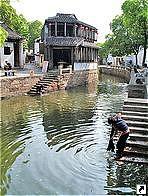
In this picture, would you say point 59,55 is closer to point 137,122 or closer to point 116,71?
point 116,71

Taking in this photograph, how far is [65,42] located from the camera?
130 ft

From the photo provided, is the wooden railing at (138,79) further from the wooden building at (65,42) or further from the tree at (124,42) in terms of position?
the tree at (124,42)

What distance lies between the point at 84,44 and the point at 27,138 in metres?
29.0

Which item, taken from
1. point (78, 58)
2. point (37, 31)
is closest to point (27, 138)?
point (78, 58)

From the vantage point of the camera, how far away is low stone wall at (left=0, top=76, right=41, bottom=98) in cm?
2617

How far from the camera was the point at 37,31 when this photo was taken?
260 ft

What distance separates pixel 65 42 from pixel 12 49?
657cm

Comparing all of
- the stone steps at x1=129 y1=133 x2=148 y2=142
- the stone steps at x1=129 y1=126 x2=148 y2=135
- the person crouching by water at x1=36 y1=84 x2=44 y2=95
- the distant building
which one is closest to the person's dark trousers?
the stone steps at x1=129 y1=133 x2=148 y2=142

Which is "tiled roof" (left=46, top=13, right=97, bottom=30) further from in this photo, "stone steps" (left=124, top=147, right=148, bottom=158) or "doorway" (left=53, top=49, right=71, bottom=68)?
"stone steps" (left=124, top=147, right=148, bottom=158)

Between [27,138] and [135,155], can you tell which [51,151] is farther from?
[135,155]

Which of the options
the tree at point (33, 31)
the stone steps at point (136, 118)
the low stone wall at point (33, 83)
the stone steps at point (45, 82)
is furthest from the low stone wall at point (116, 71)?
the stone steps at point (136, 118)

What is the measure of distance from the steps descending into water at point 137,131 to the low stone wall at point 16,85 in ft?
43.9

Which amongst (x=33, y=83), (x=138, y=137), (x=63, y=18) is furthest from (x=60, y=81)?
(x=138, y=137)

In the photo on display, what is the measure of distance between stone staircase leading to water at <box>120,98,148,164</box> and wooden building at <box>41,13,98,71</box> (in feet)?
80.6
